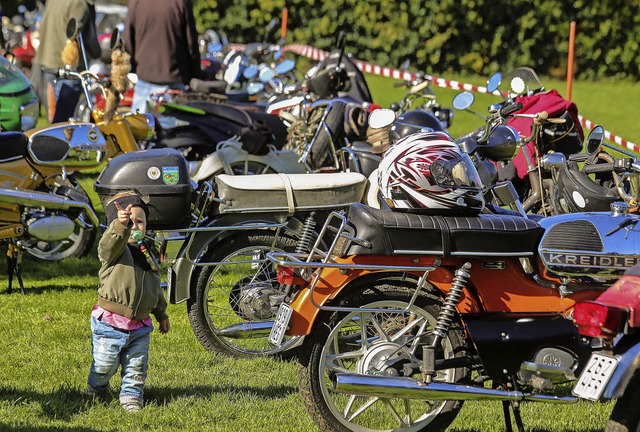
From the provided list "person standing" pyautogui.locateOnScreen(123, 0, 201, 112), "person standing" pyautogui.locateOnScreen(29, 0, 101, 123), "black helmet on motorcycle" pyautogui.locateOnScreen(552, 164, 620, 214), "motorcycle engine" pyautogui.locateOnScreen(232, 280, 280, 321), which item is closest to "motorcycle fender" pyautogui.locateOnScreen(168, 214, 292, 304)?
"motorcycle engine" pyautogui.locateOnScreen(232, 280, 280, 321)

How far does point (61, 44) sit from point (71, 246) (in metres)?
3.63

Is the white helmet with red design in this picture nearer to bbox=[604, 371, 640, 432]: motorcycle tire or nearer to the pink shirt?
bbox=[604, 371, 640, 432]: motorcycle tire

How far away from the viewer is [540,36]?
839 inches

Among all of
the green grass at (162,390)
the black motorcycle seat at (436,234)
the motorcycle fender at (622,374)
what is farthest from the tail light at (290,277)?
the motorcycle fender at (622,374)

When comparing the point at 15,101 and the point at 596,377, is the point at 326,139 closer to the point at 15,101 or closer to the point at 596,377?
the point at 15,101

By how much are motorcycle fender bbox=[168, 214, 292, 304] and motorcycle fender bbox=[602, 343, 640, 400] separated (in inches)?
99.1

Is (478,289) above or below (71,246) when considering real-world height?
above

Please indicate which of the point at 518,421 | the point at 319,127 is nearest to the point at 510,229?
the point at 518,421

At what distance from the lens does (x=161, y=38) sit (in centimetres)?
1043

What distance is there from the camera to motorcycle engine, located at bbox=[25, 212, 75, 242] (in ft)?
24.1

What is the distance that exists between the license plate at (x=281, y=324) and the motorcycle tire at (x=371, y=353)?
0.36 ft

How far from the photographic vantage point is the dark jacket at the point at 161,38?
10.4 m

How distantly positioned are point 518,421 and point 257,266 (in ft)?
6.34

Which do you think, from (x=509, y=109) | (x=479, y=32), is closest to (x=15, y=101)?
(x=509, y=109)
